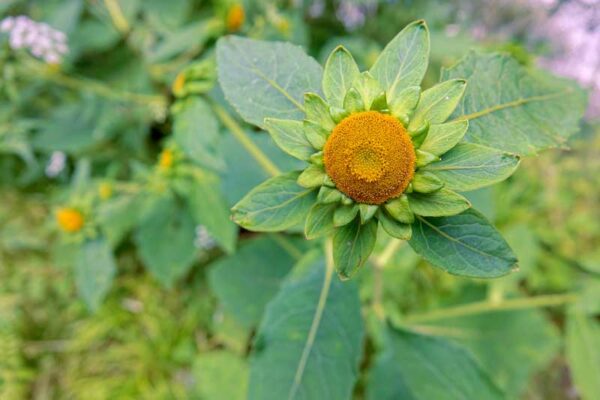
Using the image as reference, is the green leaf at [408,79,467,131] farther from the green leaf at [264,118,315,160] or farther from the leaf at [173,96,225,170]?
the leaf at [173,96,225,170]

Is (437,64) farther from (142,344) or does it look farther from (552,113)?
(142,344)

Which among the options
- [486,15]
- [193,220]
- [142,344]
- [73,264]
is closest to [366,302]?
[193,220]

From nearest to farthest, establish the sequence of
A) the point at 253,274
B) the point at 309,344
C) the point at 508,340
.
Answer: the point at 309,344
the point at 253,274
the point at 508,340

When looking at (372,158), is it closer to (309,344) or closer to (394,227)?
Answer: (394,227)

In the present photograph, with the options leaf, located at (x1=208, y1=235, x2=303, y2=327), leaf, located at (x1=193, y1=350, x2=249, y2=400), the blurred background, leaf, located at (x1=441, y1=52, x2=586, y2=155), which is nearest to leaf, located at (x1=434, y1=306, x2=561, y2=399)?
the blurred background

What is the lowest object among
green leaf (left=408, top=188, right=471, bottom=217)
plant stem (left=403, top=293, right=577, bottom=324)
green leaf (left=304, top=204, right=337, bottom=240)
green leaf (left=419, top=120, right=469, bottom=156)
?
plant stem (left=403, top=293, right=577, bottom=324)

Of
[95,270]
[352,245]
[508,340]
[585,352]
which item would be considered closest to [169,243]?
[95,270]
